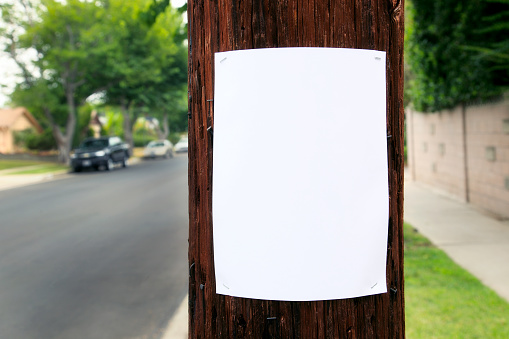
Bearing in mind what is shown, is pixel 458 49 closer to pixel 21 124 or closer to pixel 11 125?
pixel 11 125

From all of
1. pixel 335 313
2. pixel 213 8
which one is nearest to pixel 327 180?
pixel 335 313

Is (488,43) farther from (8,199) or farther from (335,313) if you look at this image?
(8,199)

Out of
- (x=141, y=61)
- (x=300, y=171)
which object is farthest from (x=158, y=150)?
(x=300, y=171)

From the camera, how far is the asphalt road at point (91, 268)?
15.7 feet

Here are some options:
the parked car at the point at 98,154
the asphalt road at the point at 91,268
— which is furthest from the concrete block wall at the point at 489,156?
the parked car at the point at 98,154

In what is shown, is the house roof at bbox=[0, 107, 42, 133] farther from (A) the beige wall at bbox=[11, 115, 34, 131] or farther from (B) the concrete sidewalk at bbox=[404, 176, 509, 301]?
(B) the concrete sidewalk at bbox=[404, 176, 509, 301]

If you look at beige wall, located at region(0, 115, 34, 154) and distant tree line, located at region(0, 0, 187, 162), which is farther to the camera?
beige wall, located at region(0, 115, 34, 154)

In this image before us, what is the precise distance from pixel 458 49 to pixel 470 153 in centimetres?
227

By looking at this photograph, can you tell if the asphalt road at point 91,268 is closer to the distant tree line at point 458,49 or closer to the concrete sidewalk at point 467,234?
the concrete sidewalk at point 467,234

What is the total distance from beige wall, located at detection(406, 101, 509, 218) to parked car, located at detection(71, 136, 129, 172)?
16.2 meters

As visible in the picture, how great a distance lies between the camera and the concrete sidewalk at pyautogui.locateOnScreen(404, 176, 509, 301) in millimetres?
5855

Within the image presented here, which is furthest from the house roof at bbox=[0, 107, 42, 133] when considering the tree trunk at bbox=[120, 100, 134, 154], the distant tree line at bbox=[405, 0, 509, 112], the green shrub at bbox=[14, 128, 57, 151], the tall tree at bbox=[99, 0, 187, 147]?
the distant tree line at bbox=[405, 0, 509, 112]

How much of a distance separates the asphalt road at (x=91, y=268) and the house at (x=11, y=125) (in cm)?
3579

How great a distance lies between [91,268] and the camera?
6.68 meters
